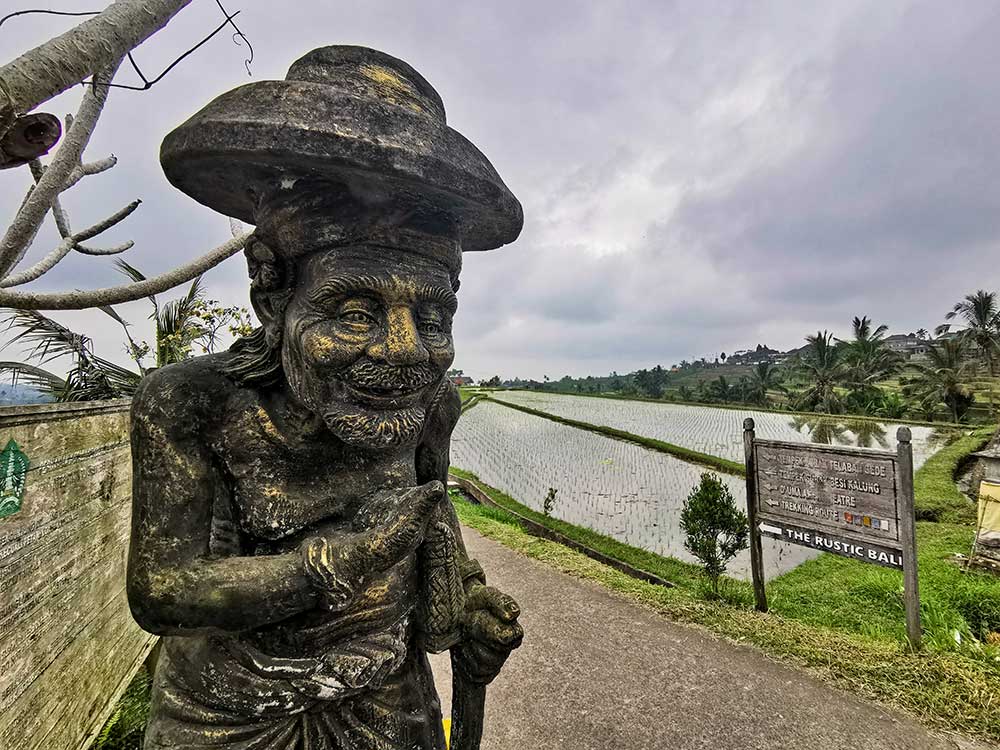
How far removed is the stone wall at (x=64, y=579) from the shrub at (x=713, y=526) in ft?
18.4

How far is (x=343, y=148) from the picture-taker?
109 centimetres

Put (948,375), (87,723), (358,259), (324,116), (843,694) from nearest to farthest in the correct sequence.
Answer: (324,116) → (358,259) → (87,723) → (843,694) → (948,375)

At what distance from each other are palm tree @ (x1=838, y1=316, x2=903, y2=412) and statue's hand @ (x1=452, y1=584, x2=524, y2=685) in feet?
123

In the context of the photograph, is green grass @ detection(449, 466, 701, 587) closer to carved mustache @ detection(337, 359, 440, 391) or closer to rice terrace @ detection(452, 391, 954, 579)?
rice terrace @ detection(452, 391, 954, 579)

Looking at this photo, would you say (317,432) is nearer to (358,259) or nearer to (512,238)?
(358,259)

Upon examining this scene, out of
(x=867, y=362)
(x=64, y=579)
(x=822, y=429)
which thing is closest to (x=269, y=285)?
(x=64, y=579)

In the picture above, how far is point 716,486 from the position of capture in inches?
241

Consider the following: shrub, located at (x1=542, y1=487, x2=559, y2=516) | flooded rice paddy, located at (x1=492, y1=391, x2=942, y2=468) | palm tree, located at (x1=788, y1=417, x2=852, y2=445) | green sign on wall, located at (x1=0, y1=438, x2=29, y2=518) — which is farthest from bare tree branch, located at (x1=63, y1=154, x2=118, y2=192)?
palm tree, located at (x1=788, y1=417, x2=852, y2=445)

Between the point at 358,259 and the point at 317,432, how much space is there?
0.50 metres

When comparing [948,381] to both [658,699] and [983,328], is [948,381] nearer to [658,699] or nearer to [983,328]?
[983,328]

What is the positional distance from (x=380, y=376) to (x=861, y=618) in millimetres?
7225

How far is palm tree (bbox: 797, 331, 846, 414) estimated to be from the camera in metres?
32.0

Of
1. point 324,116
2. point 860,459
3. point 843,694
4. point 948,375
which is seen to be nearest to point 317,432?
point 324,116

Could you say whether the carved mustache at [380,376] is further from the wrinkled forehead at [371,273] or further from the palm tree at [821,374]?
the palm tree at [821,374]
